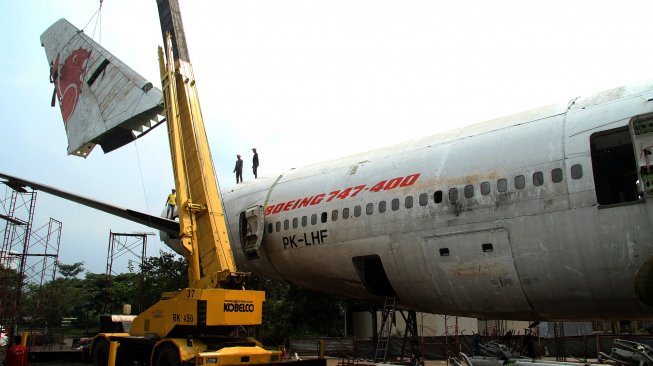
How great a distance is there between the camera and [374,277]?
43.3ft

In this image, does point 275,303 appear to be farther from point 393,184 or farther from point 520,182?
point 520,182

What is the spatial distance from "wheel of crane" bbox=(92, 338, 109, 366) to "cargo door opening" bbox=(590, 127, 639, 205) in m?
11.8

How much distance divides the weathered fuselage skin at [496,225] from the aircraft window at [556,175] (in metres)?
0.02

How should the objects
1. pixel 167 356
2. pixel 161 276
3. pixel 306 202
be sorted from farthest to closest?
pixel 161 276
pixel 306 202
pixel 167 356

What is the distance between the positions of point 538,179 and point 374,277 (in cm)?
506

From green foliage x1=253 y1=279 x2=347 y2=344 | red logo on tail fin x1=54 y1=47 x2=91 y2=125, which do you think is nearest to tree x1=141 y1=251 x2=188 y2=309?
green foliage x1=253 y1=279 x2=347 y2=344

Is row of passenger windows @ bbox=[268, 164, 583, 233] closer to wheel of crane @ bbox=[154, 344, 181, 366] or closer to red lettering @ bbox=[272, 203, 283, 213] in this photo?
red lettering @ bbox=[272, 203, 283, 213]

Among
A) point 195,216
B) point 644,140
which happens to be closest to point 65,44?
point 195,216

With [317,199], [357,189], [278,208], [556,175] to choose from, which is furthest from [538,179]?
[278,208]

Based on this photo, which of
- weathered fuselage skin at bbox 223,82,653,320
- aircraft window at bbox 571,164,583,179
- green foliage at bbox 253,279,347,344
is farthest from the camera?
green foliage at bbox 253,279,347,344

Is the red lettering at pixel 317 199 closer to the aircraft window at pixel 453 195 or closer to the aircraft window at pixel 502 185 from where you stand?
the aircraft window at pixel 453 195

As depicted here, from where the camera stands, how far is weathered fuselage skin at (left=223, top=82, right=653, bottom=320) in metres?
9.23

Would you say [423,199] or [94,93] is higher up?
[94,93]

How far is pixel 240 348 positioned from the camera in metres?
10.8
